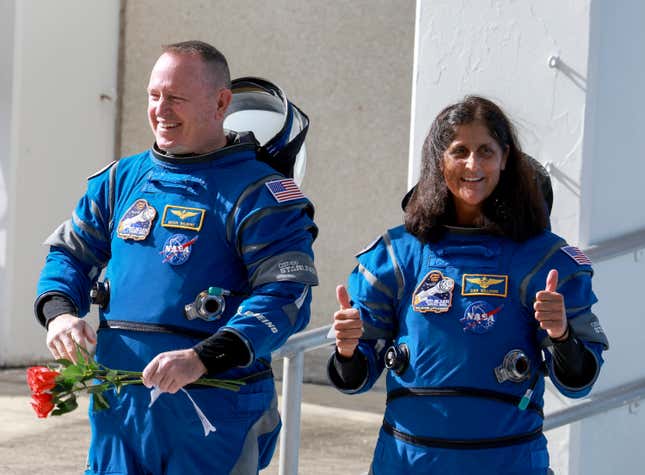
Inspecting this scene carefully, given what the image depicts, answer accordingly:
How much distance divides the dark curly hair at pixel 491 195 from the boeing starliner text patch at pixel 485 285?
0.12m

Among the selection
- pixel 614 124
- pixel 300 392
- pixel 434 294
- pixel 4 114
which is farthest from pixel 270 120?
pixel 4 114

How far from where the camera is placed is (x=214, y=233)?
10.5ft

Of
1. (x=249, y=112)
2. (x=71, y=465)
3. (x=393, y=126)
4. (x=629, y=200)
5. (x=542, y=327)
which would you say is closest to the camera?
(x=542, y=327)

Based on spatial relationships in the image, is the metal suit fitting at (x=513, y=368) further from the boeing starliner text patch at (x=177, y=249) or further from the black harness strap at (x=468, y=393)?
the boeing starliner text patch at (x=177, y=249)

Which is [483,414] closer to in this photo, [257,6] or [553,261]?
[553,261]

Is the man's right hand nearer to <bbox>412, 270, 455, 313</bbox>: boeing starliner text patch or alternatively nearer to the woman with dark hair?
the woman with dark hair

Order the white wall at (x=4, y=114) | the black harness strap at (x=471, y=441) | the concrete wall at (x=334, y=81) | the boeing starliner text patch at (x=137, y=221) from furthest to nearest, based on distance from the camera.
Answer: the concrete wall at (x=334, y=81) → the white wall at (x=4, y=114) → the boeing starliner text patch at (x=137, y=221) → the black harness strap at (x=471, y=441)

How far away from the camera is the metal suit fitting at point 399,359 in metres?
3.07

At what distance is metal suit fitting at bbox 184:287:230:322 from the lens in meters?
3.14

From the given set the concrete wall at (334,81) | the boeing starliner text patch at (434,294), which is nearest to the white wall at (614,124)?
the boeing starliner text patch at (434,294)

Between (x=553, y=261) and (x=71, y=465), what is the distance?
12.8ft

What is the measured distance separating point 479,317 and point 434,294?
0.12 m

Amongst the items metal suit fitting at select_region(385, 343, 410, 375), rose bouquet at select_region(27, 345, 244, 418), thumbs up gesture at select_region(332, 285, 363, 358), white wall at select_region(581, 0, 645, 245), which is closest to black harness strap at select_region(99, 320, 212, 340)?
rose bouquet at select_region(27, 345, 244, 418)

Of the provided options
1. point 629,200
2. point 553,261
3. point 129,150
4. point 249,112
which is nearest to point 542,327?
point 553,261
